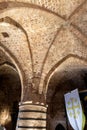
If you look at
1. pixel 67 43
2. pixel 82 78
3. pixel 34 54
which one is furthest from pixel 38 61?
pixel 82 78

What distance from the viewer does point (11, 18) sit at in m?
6.50

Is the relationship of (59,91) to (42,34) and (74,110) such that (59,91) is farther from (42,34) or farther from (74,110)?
(42,34)

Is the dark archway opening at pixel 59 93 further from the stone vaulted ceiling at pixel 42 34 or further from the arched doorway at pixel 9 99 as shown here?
the stone vaulted ceiling at pixel 42 34

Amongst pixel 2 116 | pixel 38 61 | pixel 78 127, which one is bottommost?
pixel 78 127

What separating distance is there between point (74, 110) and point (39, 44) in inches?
109

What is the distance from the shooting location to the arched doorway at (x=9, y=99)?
11492mm

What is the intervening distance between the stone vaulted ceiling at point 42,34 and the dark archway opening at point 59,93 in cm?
297

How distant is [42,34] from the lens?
7211 mm

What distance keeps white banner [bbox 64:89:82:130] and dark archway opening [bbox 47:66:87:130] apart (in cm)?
325

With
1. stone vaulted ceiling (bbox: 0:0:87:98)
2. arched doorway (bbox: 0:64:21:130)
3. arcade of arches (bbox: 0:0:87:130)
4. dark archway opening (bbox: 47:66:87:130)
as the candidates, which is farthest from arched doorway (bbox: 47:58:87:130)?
stone vaulted ceiling (bbox: 0:0:87:98)

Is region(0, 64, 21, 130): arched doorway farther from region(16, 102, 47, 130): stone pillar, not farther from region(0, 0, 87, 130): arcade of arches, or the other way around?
region(16, 102, 47, 130): stone pillar

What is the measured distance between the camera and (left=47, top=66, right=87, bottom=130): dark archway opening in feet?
36.1

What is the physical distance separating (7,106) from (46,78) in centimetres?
487

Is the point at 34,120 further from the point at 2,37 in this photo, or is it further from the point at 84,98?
the point at 2,37
